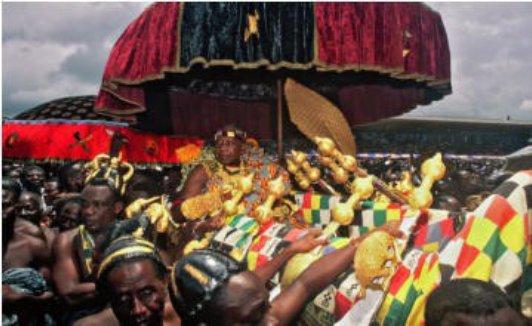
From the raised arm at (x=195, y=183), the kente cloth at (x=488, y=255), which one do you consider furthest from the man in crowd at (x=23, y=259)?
the kente cloth at (x=488, y=255)

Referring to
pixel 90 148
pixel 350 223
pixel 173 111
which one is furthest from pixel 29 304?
pixel 90 148

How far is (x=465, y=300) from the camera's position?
1.35 meters

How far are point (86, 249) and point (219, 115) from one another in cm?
319

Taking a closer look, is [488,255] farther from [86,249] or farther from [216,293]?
[86,249]

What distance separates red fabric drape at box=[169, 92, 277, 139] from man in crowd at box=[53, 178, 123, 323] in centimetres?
260

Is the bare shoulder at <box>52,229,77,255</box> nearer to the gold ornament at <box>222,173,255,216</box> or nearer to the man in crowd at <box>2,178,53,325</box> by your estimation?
the man in crowd at <box>2,178,53,325</box>

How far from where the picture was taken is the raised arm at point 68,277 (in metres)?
2.88

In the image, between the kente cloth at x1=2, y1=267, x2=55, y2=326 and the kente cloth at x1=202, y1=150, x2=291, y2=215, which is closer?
the kente cloth at x1=2, y1=267, x2=55, y2=326

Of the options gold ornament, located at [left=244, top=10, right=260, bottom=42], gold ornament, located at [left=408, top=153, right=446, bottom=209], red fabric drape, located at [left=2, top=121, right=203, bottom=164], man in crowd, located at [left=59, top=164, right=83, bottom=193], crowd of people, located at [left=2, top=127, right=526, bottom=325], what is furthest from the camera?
red fabric drape, located at [left=2, top=121, right=203, bottom=164]

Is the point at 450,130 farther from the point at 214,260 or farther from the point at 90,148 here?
the point at 214,260

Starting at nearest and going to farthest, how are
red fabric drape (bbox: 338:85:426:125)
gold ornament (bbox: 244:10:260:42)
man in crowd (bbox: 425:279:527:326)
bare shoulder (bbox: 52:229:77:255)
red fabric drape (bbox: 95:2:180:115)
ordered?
man in crowd (bbox: 425:279:527:326), bare shoulder (bbox: 52:229:77:255), gold ornament (bbox: 244:10:260:42), red fabric drape (bbox: 95:2:180:115), red fabric drape (bbox: 338:85:426:125)

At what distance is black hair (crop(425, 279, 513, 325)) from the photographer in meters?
1.32

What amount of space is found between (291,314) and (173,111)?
14.2 feet

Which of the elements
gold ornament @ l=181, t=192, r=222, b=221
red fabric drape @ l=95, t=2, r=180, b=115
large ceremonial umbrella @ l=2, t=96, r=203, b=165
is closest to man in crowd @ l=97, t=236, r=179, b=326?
gold ornament @ l=181, t=192, r=222, b=221
